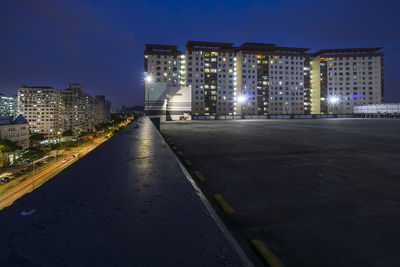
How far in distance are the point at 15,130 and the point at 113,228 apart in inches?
3983

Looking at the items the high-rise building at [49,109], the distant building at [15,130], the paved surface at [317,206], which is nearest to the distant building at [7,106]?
the high-rise building at [49,109]

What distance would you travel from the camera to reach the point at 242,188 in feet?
13.2

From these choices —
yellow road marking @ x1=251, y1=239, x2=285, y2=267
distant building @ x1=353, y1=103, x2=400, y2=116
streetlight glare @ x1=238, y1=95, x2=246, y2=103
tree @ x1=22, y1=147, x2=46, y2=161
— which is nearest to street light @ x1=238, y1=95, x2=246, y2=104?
streetlight glare @ x1=238, y1=95, x2=246, y2=103

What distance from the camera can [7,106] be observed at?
16975cm

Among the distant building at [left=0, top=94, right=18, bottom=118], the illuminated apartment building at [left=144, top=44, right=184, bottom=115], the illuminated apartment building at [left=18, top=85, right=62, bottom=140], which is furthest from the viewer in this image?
the distant building at [left=0, top=94, right=18, bottom=118]

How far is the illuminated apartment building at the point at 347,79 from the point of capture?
101 metres

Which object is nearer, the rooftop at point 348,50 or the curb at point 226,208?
the curb at point 226,208

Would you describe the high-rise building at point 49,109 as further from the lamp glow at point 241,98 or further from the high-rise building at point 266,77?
the lamp glow at point 241,98

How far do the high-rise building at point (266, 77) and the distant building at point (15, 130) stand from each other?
53308 mm

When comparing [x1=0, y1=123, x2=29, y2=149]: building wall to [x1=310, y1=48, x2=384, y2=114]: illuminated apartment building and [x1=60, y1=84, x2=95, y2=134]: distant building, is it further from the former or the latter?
[x1=310, y1=48, x2=384, y2=114]: illuminated apartment building

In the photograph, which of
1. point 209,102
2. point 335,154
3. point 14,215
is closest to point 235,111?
point 209,102

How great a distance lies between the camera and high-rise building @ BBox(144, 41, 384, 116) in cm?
9019

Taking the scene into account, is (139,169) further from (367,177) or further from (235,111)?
(235,111)

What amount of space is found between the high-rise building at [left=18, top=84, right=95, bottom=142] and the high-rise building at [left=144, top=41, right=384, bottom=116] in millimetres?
82369
